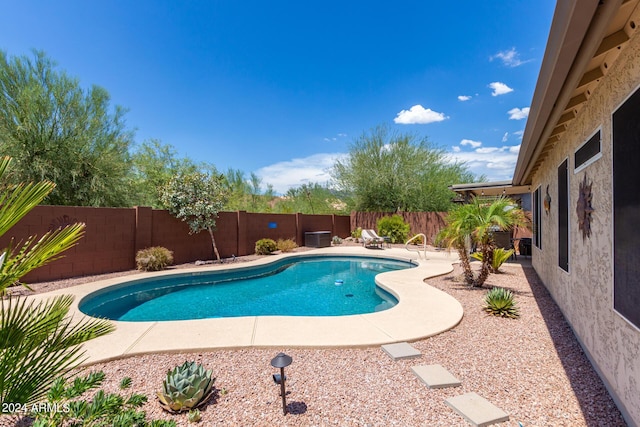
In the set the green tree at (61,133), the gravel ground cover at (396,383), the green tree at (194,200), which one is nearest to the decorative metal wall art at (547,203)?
the gravel ground cover at (396,383)

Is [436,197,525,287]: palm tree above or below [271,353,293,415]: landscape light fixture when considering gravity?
above

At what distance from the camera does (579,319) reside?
3.95 metres

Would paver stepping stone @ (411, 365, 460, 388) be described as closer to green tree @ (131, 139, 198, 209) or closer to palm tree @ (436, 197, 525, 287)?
palm tree @ (436, 197, 525, 287)

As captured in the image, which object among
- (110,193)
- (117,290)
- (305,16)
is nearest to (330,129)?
(305,16)

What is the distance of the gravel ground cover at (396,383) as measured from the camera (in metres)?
2.49

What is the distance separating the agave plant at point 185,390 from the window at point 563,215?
17.2 feet

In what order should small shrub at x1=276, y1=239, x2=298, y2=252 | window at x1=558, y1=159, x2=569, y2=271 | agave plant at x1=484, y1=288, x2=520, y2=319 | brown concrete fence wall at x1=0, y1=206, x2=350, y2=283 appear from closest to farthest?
window at x1=558, y1=159, x2=569, y2=271 → agave plant at x1=484, y1=288, x2=520, y2=319 → brown concrete fence wall at x1=0, y1=206, x2=350, y2=283 → small shrub at x1=276, y1=239, x2=298, y2=252

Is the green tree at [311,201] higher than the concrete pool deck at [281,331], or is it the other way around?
the green tree at [311,201]

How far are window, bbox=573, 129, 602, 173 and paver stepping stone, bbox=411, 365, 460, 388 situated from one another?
8.84 ft

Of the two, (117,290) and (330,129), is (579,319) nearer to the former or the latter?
(117,290)

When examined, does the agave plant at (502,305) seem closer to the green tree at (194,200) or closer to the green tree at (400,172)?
the green tree at (194,200)

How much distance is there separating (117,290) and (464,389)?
7.97 m

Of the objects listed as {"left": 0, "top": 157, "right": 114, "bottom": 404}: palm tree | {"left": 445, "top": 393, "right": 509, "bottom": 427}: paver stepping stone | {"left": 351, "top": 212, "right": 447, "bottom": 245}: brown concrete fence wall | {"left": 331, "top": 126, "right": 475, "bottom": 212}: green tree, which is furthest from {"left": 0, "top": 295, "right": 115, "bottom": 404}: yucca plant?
{"left": 331, "top": 126, "right": 475, "bottom": 212}: green tree

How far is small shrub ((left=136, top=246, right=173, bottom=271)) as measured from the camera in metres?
9.20
